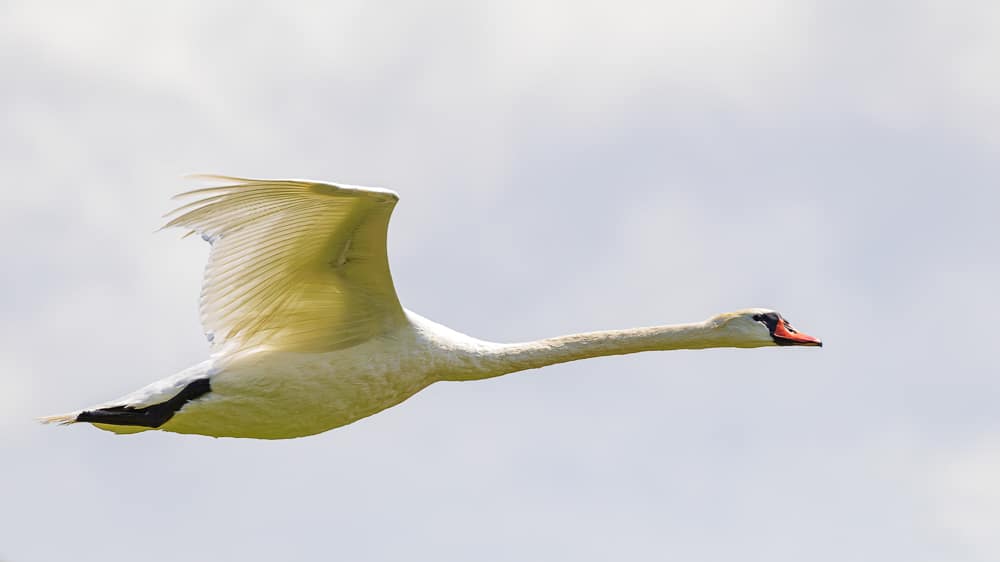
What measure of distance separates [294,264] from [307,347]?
3.46 ft

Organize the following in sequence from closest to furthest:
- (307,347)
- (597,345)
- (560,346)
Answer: (307,347)
(560,346)
(597,345)

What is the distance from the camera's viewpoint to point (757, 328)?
16.6 m

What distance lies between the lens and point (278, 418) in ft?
50.8

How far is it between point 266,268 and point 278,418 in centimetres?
141

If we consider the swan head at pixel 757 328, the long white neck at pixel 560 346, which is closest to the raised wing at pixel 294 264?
the long white neck at pixel 560 346

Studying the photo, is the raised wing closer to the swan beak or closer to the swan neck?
the swan neck

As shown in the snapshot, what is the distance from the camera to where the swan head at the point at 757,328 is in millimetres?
16547

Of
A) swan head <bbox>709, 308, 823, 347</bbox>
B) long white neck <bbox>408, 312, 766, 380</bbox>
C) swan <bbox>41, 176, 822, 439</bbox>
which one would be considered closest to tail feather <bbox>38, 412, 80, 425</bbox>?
swan <bbox>41, 176, 822, 439</bbox>

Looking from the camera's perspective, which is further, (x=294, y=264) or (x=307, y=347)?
(x=307, y=347)

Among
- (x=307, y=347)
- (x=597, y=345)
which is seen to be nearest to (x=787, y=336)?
(x=597, y=345)

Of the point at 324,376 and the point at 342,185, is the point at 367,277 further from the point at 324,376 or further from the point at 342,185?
the point at 342,185

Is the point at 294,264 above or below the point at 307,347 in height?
above

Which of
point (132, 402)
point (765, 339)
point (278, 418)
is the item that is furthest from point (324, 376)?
point (765, 339)

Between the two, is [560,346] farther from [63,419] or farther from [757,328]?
[63,419]
